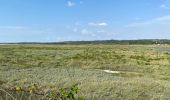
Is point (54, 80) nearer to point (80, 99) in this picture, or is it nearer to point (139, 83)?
point (139, 83)

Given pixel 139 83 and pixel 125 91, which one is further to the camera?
pixel 139 83

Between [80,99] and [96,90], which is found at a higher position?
[80,99]

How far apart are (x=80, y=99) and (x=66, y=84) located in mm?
15914

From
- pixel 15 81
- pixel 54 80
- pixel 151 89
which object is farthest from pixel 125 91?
pixel 15 81

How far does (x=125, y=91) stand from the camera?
60.3ft

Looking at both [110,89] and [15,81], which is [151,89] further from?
[15,81]

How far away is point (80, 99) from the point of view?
5.38 m

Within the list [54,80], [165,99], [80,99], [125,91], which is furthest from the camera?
[54,80]

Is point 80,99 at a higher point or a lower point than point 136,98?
higher

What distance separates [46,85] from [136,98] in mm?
6056

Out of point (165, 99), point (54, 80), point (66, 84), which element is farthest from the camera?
point (54, 80)

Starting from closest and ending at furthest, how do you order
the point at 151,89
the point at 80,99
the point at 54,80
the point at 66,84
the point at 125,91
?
the point at 80,99, the point at 125,91, the point at 151,89, the point at 66,84, the point at 54,80

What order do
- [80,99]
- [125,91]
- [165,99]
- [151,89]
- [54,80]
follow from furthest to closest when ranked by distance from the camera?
[54,80] → [151,89] → [125,91] → [165,99] → [80,99]

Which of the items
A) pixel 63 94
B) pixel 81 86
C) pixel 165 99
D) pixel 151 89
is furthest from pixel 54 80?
pixel 63 94
